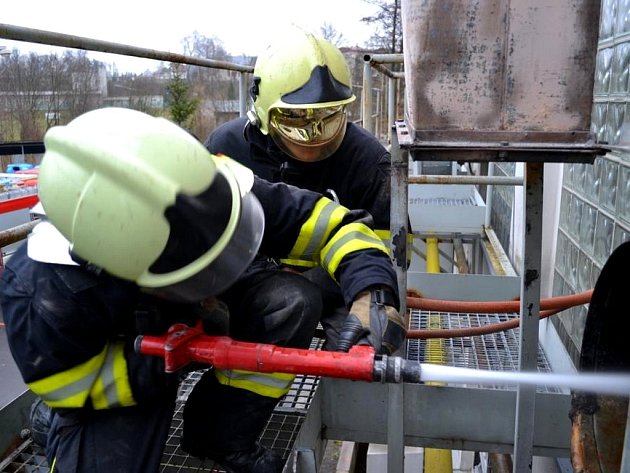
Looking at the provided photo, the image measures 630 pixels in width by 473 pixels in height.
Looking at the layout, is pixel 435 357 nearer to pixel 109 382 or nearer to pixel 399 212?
pixel 399 212

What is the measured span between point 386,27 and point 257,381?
17.9 metres

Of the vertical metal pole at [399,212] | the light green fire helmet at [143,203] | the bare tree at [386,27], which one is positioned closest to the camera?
the light green fire helmet at [143,203]

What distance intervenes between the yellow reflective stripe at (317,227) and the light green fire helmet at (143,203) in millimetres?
421

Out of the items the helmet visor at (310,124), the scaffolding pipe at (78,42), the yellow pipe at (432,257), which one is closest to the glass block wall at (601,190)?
the helmet visor at (310,124)

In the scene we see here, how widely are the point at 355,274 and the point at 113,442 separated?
0.86 m

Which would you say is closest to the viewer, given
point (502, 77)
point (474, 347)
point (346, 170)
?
point (502, 77)

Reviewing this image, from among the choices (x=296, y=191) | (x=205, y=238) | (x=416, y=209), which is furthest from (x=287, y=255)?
(x=416, y=209)

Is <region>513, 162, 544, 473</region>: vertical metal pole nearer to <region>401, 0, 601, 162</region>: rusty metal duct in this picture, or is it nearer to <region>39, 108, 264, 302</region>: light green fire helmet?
<region>401, 0, 601, 162</region>: rusty metal duct

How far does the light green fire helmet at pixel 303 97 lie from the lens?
8.96 ft

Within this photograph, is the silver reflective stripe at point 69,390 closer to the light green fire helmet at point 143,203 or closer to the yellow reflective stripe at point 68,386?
the yellow reflective stripe at point 68,386

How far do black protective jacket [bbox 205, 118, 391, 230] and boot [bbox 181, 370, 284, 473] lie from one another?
1.08 metres

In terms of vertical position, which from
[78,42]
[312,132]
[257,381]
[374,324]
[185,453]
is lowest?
[185,453]

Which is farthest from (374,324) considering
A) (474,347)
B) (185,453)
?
(474,347)

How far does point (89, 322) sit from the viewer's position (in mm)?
1707
